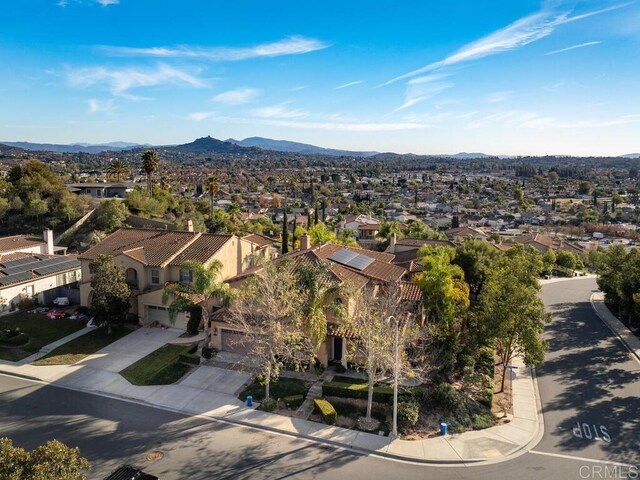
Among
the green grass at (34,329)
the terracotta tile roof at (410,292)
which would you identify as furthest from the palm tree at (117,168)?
the terracotta tile roof at (410,292)

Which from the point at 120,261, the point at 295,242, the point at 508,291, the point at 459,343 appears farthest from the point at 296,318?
the point at 295,242

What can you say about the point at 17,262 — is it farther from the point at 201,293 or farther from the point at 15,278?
the point at 201,293

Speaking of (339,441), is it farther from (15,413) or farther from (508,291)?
(15,413)

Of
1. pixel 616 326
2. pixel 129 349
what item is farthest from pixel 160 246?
pixel 616 326

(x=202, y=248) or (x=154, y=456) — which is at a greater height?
(x=202, y=248)

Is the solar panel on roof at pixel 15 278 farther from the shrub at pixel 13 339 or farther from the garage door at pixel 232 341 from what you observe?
the garage door at pixel 232 341

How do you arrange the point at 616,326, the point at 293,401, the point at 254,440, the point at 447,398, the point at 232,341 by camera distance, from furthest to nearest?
the point at 616,326
the point at 232,341
the point at 293,401
the point at 447,398
the point at 254,440

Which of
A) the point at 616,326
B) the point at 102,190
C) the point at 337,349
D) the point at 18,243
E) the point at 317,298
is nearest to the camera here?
the point at 317,298
